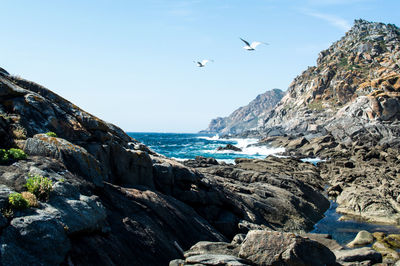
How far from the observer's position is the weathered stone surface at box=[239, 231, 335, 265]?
10461mm

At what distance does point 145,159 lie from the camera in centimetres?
1652

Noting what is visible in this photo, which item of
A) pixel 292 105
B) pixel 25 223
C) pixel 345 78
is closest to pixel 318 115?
pixel 345 78

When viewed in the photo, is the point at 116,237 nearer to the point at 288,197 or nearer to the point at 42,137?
the point at 42,137

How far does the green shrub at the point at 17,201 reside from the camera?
787 cm

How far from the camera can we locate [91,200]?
10.0m

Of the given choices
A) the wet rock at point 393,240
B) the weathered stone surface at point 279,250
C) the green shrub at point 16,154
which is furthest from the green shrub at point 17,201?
the wet rock at point 393,240

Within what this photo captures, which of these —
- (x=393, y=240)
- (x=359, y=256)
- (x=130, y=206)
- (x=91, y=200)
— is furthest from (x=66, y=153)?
(x=393, y=240)

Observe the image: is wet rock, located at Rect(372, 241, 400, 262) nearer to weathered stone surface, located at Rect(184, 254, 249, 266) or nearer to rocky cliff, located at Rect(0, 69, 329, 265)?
rocky cliff, located at Rect(0, 69, 329, 265)

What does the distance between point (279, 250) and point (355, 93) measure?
438 feet

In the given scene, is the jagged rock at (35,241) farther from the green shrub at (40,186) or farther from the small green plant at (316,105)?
the small green plant at (316,105)

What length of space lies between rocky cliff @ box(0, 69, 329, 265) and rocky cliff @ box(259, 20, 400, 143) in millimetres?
67245

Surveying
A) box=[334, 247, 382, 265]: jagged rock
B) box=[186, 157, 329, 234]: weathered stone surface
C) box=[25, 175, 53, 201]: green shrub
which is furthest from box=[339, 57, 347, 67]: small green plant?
box=[25, 175, 53, 201]: green shrub

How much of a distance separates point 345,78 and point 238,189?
13799 centimetres

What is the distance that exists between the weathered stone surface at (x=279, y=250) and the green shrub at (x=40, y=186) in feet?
22.0
